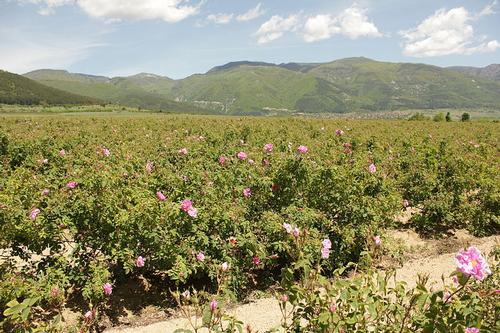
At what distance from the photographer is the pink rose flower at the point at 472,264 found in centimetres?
196

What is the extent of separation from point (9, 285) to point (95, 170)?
206 centimetres

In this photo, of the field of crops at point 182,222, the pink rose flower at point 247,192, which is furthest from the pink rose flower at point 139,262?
the pink rose flower at point 247,192

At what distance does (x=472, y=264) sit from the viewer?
1989 millimetres

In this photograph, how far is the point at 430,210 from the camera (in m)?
9.32

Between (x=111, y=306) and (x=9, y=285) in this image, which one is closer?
(x=9, y=285)

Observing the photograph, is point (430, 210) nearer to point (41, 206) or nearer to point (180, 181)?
point (180, 181)

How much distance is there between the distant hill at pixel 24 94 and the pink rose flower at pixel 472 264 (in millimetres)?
185250

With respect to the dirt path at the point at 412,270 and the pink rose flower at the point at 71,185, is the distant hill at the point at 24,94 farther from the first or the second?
the dirt path at the point at 412,270

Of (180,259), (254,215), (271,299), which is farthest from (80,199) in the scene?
(271,299)

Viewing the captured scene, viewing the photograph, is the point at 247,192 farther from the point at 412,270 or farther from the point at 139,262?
the point at 412,270

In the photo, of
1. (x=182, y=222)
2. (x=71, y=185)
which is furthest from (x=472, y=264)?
(x=71, y=185)

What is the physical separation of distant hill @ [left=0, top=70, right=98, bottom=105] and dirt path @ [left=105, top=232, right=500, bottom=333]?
181 metres

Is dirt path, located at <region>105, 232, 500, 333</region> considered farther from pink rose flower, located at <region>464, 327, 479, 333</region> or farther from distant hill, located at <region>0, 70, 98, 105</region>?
distant hill, located at <region>0, 70, 98, 105</region>

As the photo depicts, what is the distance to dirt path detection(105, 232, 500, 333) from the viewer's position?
5445 millimetres
